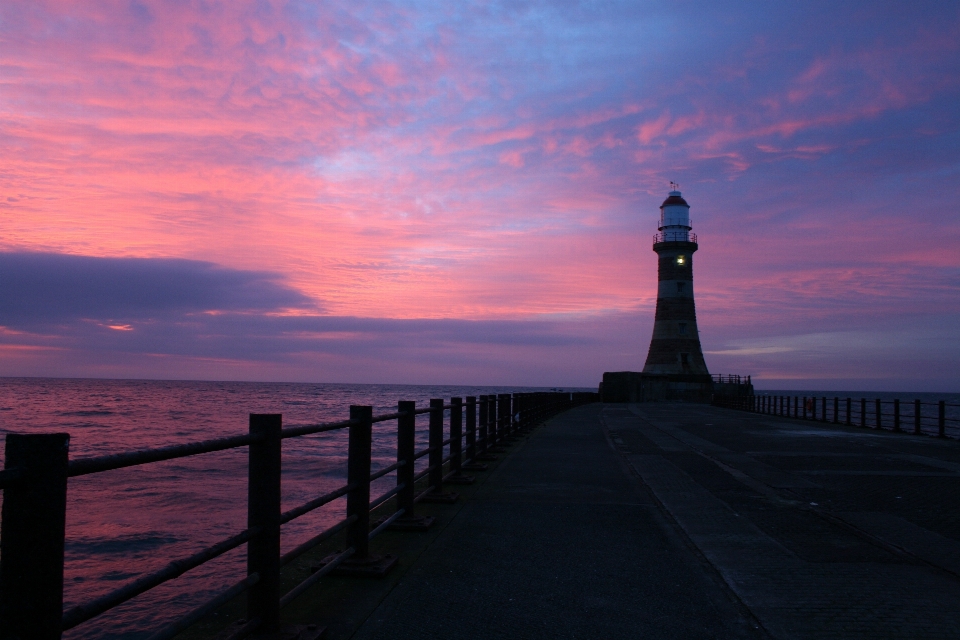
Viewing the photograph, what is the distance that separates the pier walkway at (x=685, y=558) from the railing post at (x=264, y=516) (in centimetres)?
56

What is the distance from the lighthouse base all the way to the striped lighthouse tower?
544 mm

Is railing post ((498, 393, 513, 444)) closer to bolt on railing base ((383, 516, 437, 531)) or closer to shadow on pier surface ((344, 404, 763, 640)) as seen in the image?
shadow on pier surface ((344, 404, 763, 640))

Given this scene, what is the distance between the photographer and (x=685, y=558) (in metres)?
5.72

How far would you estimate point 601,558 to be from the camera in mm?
5703

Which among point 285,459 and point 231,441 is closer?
point 231,441

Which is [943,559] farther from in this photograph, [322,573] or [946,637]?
[322,573]

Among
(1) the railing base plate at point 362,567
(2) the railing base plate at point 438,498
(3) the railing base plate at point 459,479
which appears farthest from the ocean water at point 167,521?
(1) the railing base plate at point 362,567

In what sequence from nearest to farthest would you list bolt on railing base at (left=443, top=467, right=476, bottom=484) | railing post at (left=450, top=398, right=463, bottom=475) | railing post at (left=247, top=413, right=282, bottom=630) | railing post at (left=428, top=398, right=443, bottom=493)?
1. railing post at (left=247, top=413, right=282, bottom=630)
2. railing post at (left=428, top=398, right=443, bottom=493)
3. railing post at (left=450, top=398, right=463, bottom=475)
4. bolt on railing base at (left=443, top=467, right=476, bottom=484)

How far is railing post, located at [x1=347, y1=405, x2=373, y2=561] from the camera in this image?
5102 millimetres

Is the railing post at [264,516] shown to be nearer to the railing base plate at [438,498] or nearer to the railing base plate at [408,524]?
the railing base plate at [408,524]

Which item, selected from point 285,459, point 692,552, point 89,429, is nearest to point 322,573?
point 692,552

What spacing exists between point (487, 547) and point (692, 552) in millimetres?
1662

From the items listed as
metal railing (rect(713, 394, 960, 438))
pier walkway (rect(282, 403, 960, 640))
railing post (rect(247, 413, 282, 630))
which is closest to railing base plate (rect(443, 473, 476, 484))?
pier walkway (rect(282, 403, 960, 640))

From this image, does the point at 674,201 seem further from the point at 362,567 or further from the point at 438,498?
the point at 362,567
